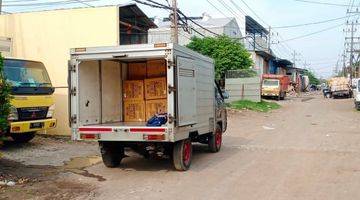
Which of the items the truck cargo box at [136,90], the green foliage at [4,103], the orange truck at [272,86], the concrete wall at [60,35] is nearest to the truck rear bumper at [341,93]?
the orange truck at [272,86]

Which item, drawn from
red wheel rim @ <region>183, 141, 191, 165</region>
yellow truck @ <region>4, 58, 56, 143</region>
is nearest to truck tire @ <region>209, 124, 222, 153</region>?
red wheel rim @ <region>183, 141, 191, 165</region>

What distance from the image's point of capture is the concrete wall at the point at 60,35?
51.3 ft

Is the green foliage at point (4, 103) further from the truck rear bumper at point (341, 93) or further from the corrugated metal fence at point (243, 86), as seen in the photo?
the truck rear bumper at point (341, 93)

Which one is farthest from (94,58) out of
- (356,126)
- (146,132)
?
(356,126)

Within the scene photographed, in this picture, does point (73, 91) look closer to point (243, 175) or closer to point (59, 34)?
point (243, 175)

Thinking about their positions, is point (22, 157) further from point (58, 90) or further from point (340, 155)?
point (340, 155)

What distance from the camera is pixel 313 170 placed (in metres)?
10.1

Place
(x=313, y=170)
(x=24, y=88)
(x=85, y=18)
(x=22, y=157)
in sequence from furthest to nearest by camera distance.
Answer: (x=85, y=18)
(x=24, y=88)
(x=22, y=157)
(x=313, y=170)

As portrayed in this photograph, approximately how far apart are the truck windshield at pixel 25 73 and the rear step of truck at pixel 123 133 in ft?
11.9

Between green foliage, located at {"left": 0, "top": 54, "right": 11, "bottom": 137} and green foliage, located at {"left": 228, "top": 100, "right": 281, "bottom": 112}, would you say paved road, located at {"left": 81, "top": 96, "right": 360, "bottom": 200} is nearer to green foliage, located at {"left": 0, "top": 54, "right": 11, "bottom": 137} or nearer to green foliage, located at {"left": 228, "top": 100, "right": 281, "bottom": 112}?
green foliage, located at {"left": 0, "top": 54, "right": 11, "bottom": 137}

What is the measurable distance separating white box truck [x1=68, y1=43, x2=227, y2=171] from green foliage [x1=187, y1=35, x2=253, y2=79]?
25.7 metres

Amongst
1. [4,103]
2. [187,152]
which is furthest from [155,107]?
[4,103]

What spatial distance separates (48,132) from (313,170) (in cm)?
908

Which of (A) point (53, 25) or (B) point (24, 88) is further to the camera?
(A) point (53, 25)
